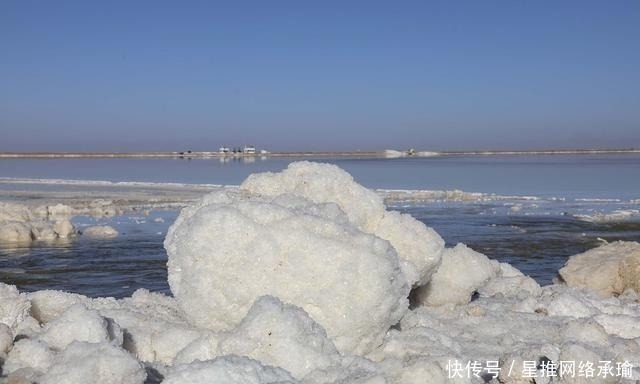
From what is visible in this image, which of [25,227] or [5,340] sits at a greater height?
[5,340]

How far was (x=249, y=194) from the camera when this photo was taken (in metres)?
5.80

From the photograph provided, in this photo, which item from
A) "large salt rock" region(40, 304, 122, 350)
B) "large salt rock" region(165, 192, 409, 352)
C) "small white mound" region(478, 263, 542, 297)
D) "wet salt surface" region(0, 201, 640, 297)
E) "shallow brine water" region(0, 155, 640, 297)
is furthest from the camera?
"shallow brine water" region(0, 155, 640, 297)

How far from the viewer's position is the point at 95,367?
3.54m

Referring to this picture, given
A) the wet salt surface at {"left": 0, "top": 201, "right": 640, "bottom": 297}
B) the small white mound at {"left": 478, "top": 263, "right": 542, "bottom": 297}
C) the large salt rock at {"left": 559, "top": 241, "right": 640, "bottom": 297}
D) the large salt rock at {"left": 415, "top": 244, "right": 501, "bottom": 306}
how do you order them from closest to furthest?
the large salt rock at {"left": 415, "top": 244, "right": 501, "bottom": 306} → the small white mound at {"left": 478, "top": 263, "right": 542, "bottom": 297} → the large salt rock at {"left": 559, "top": 241, "right": 640, "bottom": 297} → the wet salt surface at {"left": 0, "top": 201, "right": 640, "bottom": 297}

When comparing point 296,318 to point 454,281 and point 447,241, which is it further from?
point 447,241

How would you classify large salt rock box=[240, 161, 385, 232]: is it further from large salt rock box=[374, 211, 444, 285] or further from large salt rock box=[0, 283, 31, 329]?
large salt rock box=[0, 283, 31, 329]

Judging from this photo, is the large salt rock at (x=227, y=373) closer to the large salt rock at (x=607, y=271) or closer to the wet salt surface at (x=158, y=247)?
the large salt rock at (x=607, y=271)

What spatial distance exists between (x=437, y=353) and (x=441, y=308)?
5.62ft

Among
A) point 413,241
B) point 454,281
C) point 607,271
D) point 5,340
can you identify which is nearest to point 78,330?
point 5,340

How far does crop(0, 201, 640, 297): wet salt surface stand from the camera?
10172 millimetres

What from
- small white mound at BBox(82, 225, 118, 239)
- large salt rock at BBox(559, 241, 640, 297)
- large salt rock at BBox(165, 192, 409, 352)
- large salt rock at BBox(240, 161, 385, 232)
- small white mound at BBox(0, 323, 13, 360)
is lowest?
small white mound at BBox(82, 225, 118, 239)

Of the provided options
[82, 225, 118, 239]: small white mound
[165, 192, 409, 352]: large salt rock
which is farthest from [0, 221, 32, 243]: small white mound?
[165, 192, 409, 352]: large salt rock

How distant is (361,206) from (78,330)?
2472mm

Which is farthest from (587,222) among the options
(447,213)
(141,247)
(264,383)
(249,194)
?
(264,383)
